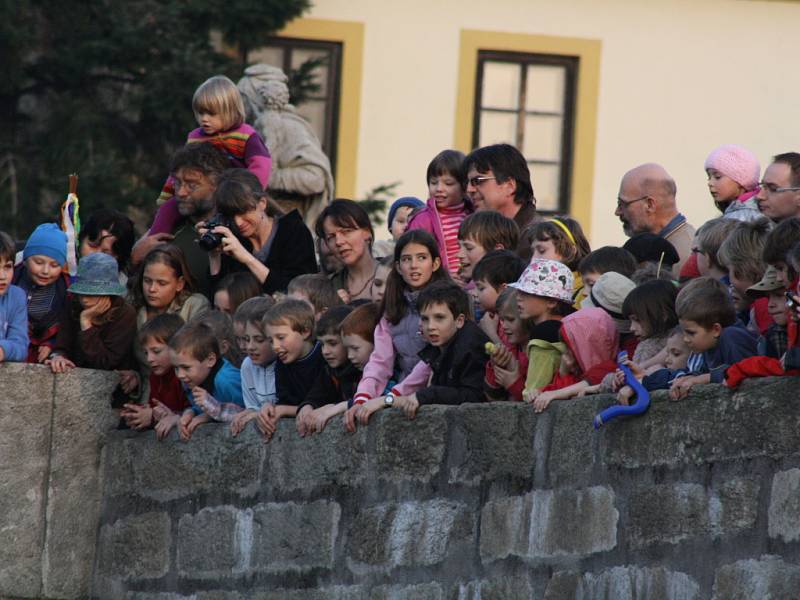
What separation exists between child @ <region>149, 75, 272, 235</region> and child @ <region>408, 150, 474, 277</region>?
107 cm

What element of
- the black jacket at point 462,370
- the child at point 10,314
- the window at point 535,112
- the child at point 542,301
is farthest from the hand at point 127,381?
the window at point 535,112

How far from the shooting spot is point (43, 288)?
9523mm

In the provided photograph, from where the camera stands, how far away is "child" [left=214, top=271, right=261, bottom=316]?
948 centimetres

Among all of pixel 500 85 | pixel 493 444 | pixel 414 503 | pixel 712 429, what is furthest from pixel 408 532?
pixel 500 85

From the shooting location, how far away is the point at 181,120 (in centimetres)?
1723

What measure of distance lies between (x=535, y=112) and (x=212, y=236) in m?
10.1

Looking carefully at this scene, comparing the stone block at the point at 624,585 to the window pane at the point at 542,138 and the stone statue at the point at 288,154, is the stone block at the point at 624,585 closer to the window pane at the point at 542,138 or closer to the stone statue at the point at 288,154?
the stone statue at the point at 288,154

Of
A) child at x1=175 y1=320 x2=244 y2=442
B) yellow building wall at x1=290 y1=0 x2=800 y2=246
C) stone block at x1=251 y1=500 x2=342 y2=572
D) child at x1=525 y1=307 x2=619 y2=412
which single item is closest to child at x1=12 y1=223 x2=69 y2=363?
child at x1=175 y1=320 x2=244 y2=442

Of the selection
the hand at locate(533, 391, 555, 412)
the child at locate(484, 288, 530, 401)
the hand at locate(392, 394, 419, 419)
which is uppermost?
the child at locate(484, 288, 530, 401)

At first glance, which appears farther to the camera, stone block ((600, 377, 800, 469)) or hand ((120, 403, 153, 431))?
hand ((120, 403, 153, 431))

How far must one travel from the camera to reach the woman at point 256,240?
9586mm

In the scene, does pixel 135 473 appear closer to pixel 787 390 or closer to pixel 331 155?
pixel 787 390

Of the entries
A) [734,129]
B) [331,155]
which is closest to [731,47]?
[734,129]

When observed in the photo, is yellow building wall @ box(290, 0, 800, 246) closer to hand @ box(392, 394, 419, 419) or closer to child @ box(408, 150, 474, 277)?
child @ box(408, 150, 474, 277)
